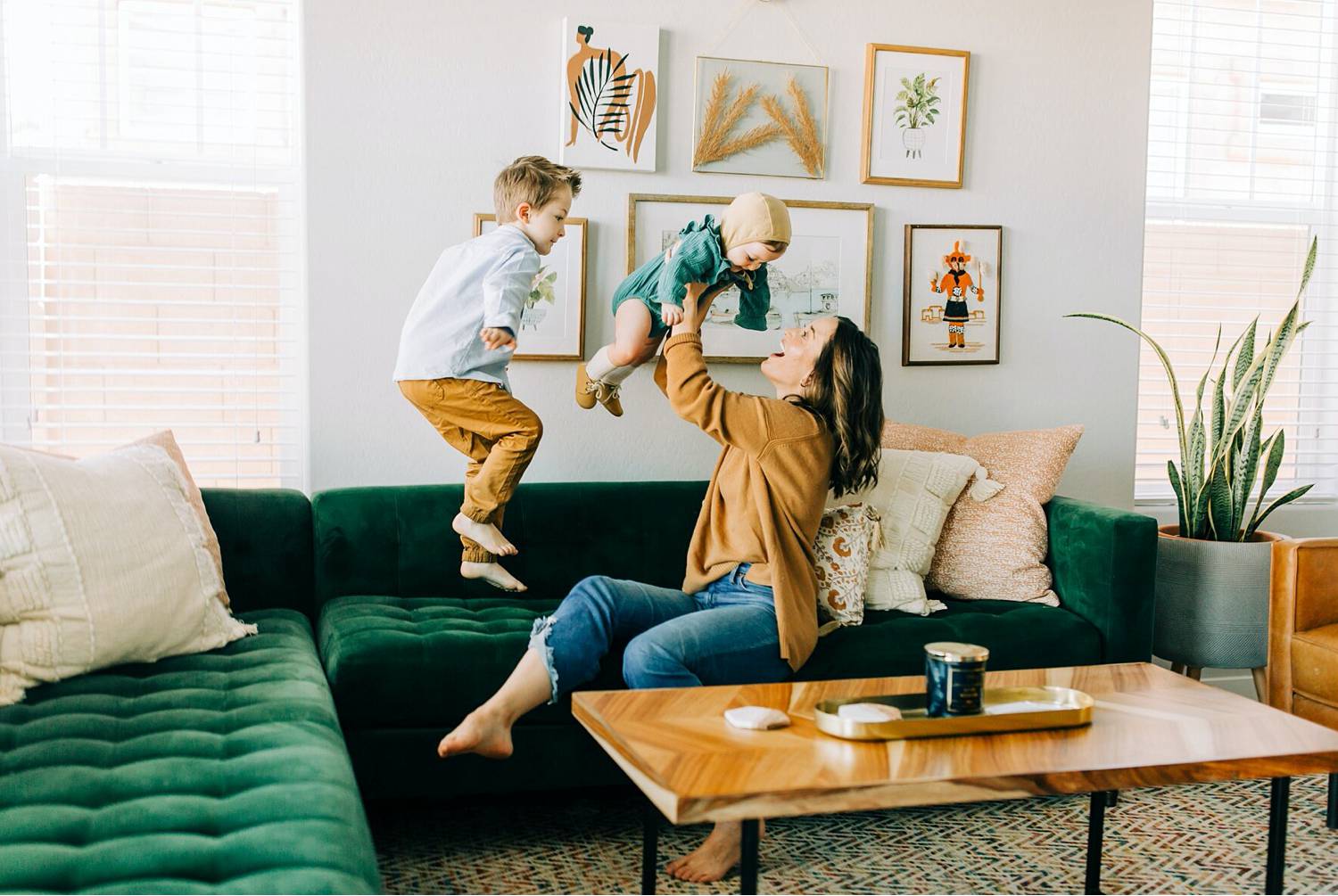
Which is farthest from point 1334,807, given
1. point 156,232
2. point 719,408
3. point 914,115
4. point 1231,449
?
point 156,232

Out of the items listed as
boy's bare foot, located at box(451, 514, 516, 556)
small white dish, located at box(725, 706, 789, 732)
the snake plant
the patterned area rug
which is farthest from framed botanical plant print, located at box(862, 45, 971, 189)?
small white dish, located at box(725, 706, 789, 732)

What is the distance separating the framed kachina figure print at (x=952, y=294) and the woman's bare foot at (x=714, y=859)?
1.77 meters

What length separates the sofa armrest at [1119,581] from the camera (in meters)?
2.86

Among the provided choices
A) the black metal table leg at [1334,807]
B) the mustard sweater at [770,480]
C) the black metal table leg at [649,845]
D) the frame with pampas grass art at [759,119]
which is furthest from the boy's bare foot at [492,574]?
the black metal table leg at [1334,807]

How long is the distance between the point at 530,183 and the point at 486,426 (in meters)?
0.61

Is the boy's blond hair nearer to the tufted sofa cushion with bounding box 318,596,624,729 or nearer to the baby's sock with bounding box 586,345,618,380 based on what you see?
the baby's sock with bounding box 586,345,618,380

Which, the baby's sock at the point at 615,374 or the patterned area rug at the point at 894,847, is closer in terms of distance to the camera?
the patterned area rug at the point at 894,847

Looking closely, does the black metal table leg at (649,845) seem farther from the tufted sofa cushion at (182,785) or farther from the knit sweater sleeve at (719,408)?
the knit sweater sleeve at (719,408)

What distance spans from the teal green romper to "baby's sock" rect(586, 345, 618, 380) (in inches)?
4.8

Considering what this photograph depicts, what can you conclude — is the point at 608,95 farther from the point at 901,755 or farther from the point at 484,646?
the point at 901,755

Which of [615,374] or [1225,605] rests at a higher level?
[615,374]

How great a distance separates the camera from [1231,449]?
335 cm

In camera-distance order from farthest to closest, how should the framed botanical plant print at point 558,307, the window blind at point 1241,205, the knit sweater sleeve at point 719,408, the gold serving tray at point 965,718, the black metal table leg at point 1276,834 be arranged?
1. the window blind at point 1241,205
2. the framed botanical plant print at point 558,307
3. the knit sweater sleeve at point 719,408
4. the black metal table leg at point 1276,834
5. the gold serving tray at point 965,718

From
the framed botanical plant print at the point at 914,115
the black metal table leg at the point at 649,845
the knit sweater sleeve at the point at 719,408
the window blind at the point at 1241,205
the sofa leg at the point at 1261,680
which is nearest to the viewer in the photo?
Result: the black metal table leg at the point at 649,845
